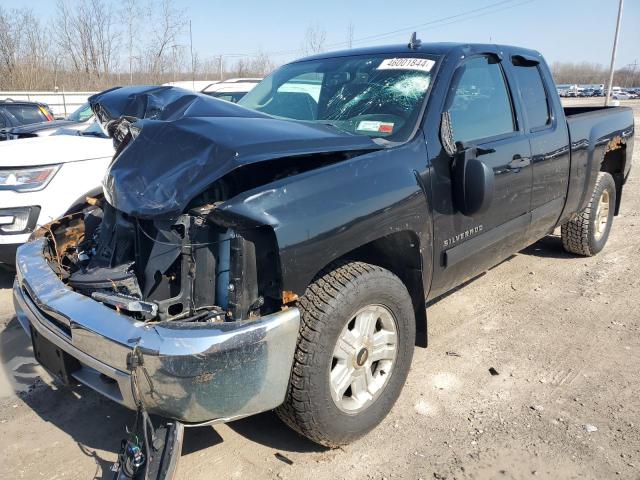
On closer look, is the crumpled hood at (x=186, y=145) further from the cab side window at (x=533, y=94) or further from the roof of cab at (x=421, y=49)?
the cab side window at (x=533, y=94)

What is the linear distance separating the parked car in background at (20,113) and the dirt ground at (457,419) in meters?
7.03

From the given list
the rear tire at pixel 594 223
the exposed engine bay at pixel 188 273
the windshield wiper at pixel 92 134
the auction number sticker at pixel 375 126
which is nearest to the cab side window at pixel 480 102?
the auction number sticker at pixel 375 126

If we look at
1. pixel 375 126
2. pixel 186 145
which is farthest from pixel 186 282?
pixel 375 126

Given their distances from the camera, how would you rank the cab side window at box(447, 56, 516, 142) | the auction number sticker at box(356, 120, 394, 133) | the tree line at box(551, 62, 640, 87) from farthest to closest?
1. the tree line at box(551, 62, 640, 87)
2. the cab side window at box(447, 56, 516, 142)
3. the auction number sticker at box(356, 120, 394, 133)

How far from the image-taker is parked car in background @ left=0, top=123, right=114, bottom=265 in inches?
175

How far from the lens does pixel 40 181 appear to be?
14.9 ft

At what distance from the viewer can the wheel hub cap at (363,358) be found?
2.51 meters

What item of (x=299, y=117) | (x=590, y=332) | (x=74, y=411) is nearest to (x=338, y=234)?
(x=299, y=117)

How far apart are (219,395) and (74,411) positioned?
1.41m

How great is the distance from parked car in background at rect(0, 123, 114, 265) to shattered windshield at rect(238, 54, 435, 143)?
174 cm

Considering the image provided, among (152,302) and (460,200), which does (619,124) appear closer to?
(460,200)

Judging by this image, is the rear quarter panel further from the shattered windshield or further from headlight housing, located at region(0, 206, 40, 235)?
headlight housing, located at region(0, 206, 40, 235)

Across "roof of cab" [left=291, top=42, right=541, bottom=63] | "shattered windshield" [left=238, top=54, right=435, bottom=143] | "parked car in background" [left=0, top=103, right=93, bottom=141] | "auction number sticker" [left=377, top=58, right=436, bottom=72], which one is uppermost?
"roof of cab" [left=291, top=42, right=541, bottom=63]

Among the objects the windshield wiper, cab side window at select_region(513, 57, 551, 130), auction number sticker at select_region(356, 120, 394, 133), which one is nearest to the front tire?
auction number sticker at select_region(356, 120, 394, 133)
